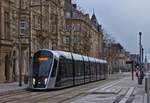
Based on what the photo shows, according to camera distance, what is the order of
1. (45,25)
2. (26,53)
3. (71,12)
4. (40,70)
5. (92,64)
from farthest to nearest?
(71,12)
(45,25)
(26,53)
(92,64)
(40,70)

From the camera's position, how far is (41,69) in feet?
138

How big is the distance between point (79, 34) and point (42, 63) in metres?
60.0

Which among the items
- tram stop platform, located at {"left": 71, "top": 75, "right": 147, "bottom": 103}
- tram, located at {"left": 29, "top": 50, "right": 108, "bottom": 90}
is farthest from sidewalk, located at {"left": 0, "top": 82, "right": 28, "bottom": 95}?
tram stop platform, located at {"left": 71, "top": 75, "right": 147, "bottom": 103}

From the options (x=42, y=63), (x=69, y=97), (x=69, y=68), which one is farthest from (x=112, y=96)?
(x=69, y=68)

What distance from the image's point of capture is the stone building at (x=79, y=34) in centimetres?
9512

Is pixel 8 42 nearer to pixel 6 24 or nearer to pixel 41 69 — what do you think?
pixel 6 24

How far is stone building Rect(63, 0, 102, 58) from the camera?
9512 cm

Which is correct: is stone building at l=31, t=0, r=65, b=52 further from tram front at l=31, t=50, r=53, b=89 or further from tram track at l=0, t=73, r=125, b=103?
tram track at l=0, t=73, r=125, b=103

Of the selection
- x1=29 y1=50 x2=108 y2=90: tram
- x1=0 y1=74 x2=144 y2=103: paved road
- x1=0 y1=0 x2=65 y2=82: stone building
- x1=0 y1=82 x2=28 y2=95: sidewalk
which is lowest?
x1=0 y1=82 x2=28 y2=95: sidewalk

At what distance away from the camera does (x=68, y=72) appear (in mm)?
46625

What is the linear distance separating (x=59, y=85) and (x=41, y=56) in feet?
9.59

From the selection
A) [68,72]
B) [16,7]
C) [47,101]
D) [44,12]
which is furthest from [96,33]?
[47,101]

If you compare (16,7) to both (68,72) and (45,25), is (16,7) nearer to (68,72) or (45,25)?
(45,25)

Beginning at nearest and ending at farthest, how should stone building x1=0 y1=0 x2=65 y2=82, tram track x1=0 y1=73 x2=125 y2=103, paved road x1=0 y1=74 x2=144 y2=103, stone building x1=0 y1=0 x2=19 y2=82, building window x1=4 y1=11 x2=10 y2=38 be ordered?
tram track x1=0 y1=73 x2=125 y2=103
paved road x1=0 y1=74 x2=144 y2=103
stone building x1=0 y1=0 x2=19 y2=82
stone building x1=0 y1=0 x2=65 y2=82
building window x1=4 y1=11 x2=10 y2=38
